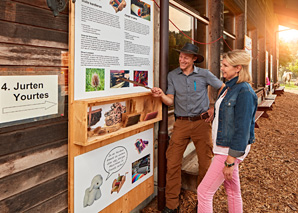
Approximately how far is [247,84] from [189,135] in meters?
1.13

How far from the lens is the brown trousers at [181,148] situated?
10.2ft

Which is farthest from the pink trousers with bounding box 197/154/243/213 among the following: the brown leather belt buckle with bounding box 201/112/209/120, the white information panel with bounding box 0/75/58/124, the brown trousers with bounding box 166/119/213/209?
the white information panel with bounding box 0/75/58/124

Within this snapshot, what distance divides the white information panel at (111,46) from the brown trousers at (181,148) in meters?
0.73

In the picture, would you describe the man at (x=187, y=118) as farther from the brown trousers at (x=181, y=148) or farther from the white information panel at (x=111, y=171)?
the white information panel at (x=111, y=171)

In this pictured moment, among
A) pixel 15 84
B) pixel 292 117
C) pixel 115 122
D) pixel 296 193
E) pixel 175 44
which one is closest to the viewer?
pixel 15 84

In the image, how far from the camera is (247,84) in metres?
2.23

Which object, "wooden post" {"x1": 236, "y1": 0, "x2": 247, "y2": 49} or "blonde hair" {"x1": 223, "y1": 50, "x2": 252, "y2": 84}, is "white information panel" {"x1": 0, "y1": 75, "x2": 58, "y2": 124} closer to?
"blonde hair" {"x1": 223, "y1": 50, "x2": 252, "y2": 84}

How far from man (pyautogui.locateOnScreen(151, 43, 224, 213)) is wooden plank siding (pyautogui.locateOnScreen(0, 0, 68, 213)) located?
1427 mm

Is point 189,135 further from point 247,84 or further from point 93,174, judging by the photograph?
point 93,174

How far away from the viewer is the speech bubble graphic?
256cm

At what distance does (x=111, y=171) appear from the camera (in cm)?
262

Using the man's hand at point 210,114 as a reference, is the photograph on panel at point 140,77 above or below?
above

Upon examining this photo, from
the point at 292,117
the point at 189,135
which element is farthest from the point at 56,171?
the point at 292,117

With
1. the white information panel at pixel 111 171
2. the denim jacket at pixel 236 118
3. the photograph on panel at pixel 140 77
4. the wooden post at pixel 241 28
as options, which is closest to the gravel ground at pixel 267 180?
the white information panel at pixel 111 171
